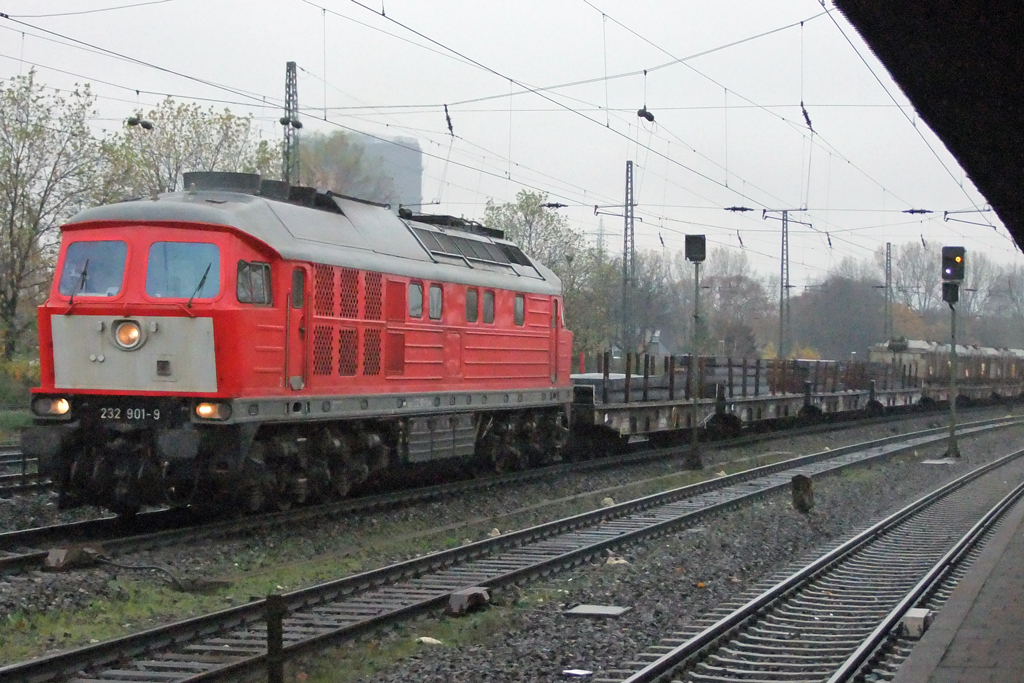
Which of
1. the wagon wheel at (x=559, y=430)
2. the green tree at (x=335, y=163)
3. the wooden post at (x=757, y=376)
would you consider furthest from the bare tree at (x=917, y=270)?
the wagon wheel at (x=559, y=430)

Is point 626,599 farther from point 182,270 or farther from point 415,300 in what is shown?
point 415,300

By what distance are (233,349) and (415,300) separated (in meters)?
4.08

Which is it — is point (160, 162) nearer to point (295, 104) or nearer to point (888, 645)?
point (295, 104)

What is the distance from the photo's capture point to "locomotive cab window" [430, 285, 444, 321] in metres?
16.6

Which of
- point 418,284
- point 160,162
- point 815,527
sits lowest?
point 815,527

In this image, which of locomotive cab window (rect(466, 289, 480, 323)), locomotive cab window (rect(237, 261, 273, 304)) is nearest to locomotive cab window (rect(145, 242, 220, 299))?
locomotive cab window (rect(237, 261, 273, 304))

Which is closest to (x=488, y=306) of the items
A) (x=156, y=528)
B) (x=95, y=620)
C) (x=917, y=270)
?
(x=156, y=528)

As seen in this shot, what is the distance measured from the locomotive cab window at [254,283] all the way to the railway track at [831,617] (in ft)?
20.1

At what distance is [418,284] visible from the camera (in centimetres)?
1623

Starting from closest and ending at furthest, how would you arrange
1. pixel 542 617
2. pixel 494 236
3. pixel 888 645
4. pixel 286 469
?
pixel 888 645
pixel 542 617
pixel 286 469
pixel 494 236

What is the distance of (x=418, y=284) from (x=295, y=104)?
1974cm

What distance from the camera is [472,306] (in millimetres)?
17734

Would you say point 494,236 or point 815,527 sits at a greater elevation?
point 494,236

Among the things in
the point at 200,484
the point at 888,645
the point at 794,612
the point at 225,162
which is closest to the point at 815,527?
the point at 794,612
